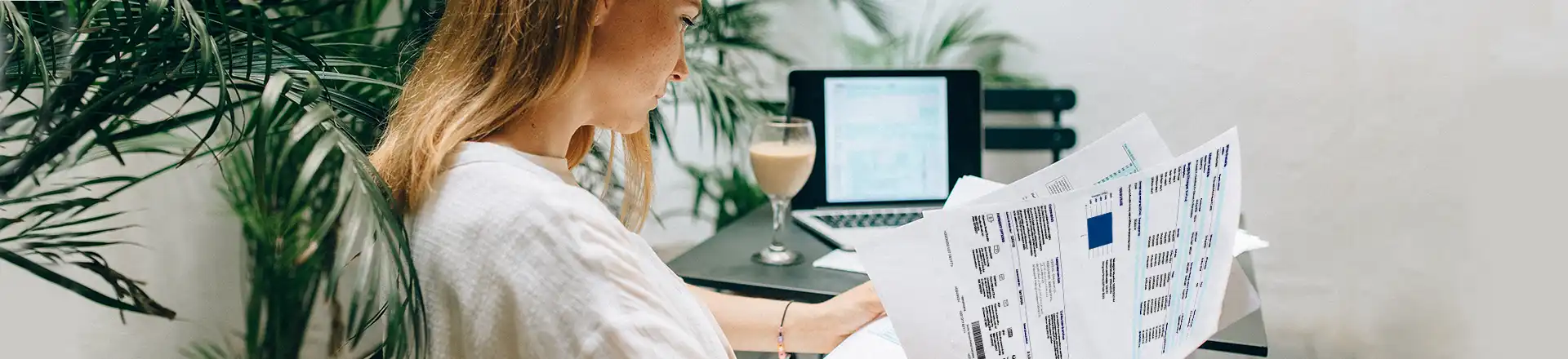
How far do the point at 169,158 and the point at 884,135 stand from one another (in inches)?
45.4

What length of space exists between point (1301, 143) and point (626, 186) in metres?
1.54

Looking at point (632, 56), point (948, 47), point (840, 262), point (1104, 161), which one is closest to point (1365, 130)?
point (948, 47)

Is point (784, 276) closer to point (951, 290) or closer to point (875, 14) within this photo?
point (951, 290)

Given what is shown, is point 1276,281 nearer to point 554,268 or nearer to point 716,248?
point 716,248

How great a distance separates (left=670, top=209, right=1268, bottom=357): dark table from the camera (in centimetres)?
101

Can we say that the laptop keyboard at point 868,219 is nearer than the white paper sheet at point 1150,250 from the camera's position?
No

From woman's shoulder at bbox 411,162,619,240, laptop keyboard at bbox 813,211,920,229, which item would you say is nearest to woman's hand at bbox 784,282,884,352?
woman's shoulder at bbox 411,162,619,240

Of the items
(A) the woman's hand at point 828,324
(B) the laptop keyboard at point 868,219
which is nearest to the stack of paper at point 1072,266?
(A) the woman's hand at point 828,324

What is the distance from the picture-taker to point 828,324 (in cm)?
96

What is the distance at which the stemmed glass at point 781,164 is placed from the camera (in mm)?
1279

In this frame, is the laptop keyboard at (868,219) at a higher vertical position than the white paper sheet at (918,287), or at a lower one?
lower

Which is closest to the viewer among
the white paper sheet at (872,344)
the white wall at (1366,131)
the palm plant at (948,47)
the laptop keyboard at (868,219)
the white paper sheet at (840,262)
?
the white paper sheet at (872,344)

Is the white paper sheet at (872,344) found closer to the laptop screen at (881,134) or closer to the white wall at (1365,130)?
the laptop screen at (881,134)

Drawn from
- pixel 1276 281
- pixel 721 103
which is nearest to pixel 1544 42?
pixel 1276 281
